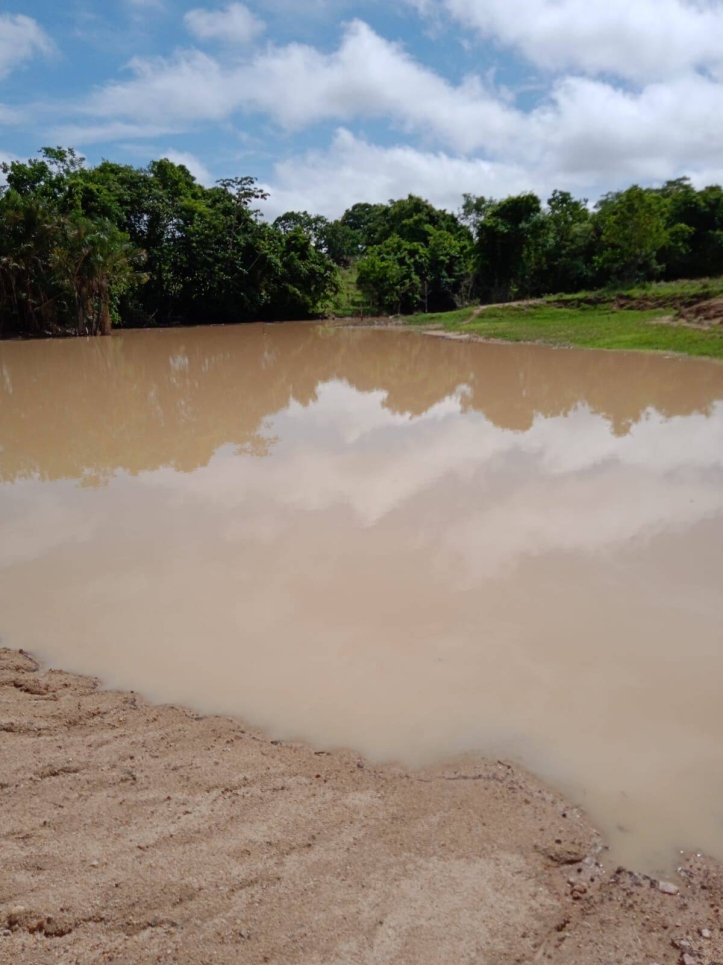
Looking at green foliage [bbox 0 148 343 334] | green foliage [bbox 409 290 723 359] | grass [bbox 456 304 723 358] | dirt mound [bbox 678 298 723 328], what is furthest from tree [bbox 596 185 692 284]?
green foliage [bbox 0 148 343 334]

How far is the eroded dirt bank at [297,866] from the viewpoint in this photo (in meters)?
2.07

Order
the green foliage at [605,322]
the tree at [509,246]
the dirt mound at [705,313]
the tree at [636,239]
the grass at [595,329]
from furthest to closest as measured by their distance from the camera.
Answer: the tree at [509,246] < the tree at [636,239] < the dirt mound at [705,313] < the green foliage at [605,322] < the grass at [595,329]

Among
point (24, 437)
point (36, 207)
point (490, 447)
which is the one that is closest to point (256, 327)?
point (36, 207)

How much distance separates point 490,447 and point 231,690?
20.7ft

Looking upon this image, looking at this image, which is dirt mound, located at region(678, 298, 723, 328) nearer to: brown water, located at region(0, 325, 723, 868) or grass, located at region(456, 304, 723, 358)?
grass, located at region(456, 304, 723, 358)

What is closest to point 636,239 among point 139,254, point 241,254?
point 241,254

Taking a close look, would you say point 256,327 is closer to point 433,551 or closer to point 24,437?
point 24,437

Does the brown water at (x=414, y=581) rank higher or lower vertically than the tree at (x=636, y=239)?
lower

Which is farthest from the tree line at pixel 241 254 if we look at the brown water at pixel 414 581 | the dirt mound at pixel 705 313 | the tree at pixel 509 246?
the brown water at pixel 414 581

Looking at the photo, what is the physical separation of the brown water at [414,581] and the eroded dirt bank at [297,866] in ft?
0.92

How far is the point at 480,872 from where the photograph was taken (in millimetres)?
2406

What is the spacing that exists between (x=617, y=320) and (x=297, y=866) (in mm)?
23919

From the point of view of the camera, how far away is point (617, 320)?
23219 mm

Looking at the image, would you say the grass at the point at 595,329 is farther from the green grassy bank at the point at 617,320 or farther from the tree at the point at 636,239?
the tree at the point at 636,239
